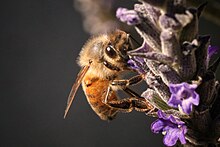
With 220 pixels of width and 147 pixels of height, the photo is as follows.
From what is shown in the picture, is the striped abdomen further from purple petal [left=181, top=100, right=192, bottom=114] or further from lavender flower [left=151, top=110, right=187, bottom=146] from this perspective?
purple petal [left=181, top=100, right=192, bottom=114]

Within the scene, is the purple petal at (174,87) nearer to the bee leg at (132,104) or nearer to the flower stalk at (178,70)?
the flower stalk at (178,70)

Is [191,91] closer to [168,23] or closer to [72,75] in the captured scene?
[168,23]

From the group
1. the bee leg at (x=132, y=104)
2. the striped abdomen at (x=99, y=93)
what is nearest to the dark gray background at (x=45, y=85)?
the striped abdomen at (x=99, y=93)

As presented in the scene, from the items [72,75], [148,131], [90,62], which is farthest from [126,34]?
[72,75]

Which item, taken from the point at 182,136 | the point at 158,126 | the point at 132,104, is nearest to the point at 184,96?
the point at 182,136

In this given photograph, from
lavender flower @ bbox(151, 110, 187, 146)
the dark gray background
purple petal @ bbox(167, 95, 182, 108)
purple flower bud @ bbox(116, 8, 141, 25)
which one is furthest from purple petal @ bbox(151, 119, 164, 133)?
the dark gray background

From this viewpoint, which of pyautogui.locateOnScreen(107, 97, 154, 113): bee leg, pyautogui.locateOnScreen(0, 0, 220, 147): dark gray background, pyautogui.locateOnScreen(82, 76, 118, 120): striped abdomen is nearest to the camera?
pyautogui.locateOnScreen(107, 97, 154, 113): bee leg
